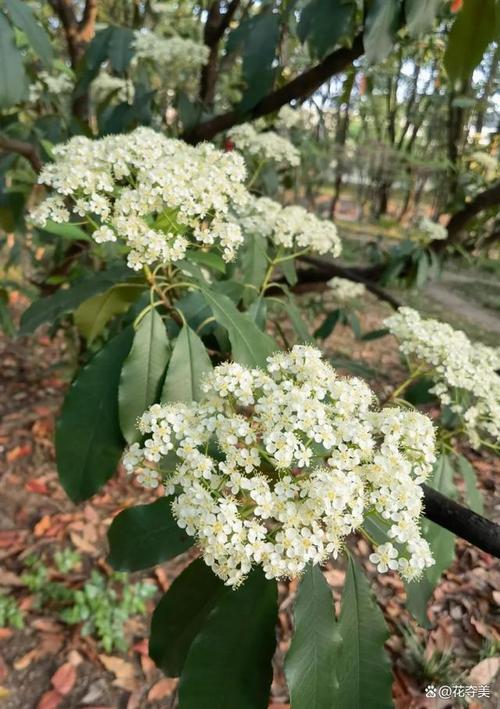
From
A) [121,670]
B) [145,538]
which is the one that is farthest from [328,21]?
[121,670]

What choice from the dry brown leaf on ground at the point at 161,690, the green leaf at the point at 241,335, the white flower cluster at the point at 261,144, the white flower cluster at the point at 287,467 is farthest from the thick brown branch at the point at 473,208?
the dry brown leaf on ground at the point at 161,690

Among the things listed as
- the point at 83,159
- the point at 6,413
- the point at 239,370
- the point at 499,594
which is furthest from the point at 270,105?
the point at 6,413

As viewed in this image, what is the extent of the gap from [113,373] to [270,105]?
3.79ft

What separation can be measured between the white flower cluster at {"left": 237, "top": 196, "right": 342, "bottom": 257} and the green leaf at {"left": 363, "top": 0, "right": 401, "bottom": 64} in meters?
0.60

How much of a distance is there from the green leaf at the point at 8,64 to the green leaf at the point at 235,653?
1.38m

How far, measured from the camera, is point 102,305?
4.82ft

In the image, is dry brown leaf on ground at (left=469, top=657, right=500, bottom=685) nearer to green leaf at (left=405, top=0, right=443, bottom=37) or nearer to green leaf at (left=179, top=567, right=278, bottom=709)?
green leaf at (left=179, top=567, right=278, bottom=709)

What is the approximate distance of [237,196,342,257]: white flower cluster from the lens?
5.85 feet

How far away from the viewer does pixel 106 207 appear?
1.19 meters

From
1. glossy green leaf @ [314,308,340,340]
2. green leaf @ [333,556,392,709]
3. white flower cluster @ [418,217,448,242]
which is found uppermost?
white flower cluster @ [418,217,448,242]

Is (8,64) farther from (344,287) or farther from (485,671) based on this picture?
(485,671)

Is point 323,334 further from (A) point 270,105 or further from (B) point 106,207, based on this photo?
(B) point 106,207

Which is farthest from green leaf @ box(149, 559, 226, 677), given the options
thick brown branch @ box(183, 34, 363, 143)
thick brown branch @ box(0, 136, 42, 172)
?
thick brown branch @ box(0, 136, 42, 172)

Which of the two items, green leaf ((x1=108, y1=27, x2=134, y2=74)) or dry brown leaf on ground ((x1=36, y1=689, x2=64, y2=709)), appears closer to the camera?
dry brown leaf on ground ((x1=36, y1=689, x2=64, y2=709))
